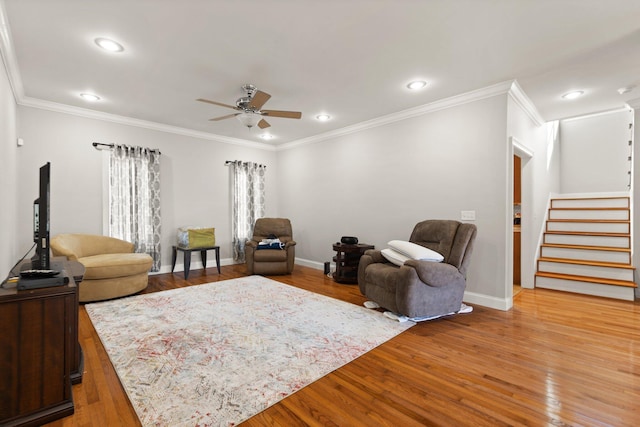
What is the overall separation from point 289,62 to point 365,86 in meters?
1.04

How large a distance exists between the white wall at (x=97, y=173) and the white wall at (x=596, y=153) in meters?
6.83

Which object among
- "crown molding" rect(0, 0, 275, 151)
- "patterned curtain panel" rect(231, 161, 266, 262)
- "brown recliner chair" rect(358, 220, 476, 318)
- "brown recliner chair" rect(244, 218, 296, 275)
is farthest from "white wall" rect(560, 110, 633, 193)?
"patterned curtain panel" rect(231, 161, 266, 262)

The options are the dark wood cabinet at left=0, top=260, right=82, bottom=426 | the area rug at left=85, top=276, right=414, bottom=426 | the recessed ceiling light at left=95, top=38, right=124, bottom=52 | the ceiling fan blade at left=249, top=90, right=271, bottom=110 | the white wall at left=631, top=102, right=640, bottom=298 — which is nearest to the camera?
the dark wood cabinet at left=0, top=260, right=82, bottom=426

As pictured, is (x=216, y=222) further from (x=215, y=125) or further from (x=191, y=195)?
(x=215, y=125)

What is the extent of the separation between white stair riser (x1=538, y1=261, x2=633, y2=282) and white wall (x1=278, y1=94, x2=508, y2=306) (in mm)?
1859

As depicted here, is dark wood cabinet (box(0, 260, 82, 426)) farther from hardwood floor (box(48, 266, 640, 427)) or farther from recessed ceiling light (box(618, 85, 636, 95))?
recessed ceiling light (box(618, 85, 636, 95))

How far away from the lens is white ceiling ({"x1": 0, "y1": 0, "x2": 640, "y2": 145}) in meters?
2.22

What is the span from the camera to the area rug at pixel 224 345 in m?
1.82

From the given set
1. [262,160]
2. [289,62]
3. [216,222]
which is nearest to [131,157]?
[216,222]

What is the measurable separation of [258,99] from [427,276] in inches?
100

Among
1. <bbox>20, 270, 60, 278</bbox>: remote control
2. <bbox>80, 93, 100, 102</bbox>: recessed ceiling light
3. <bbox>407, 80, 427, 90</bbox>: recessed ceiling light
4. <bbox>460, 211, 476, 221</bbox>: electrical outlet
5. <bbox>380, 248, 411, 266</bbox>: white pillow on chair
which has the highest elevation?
<bbox>80, 93, 100, 102</bbox>: recessed ceiling light

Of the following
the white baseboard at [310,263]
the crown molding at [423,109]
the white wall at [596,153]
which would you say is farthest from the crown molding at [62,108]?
the white wall at [596,153]

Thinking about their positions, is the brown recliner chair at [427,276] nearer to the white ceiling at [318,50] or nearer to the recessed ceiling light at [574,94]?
the white ceiling at [318,50]

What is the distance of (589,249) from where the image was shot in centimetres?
460
